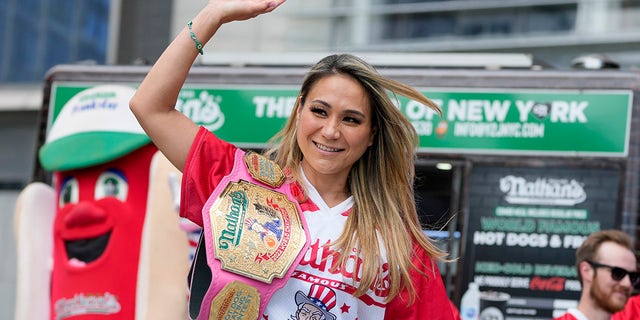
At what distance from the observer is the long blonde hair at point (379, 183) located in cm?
332

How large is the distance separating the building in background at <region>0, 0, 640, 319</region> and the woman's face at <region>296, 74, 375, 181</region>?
8.16 meters

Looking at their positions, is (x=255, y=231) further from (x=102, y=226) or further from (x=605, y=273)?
(x=102, y=226)

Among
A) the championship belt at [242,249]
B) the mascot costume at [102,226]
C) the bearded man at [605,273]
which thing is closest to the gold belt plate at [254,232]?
the championship belt at [242,249]

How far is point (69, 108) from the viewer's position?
7238 mm

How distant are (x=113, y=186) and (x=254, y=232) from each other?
3.82 m

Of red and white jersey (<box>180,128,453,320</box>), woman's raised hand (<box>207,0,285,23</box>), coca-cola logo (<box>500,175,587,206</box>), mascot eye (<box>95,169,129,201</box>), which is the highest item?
coca-cola logo (<box>500,175,587,206</box>)

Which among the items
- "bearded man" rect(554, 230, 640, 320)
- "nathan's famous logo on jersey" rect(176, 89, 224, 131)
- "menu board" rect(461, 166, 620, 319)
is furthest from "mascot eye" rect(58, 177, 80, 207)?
"bearded man" rect(554, 230, 640, 320)

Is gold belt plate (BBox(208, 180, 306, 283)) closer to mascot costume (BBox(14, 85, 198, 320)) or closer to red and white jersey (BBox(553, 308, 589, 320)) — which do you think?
red and white jersey (BBox(553, 308, 589, 320))

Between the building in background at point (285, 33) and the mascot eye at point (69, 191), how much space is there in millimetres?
4843

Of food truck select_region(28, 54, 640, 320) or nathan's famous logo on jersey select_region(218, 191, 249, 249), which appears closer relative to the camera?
nathan's famous logo on jersey select_region(218, 191, 249, 249)

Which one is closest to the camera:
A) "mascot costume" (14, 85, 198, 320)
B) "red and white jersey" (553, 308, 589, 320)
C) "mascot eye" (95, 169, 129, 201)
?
"red and white jersey" (553, 308, 589, 320)

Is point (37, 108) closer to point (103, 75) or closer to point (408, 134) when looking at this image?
point (103, 75)

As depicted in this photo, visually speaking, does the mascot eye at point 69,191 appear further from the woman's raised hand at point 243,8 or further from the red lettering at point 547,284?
the woman's raised hand at point 243,8

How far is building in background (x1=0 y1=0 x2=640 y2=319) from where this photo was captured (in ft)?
37.8
